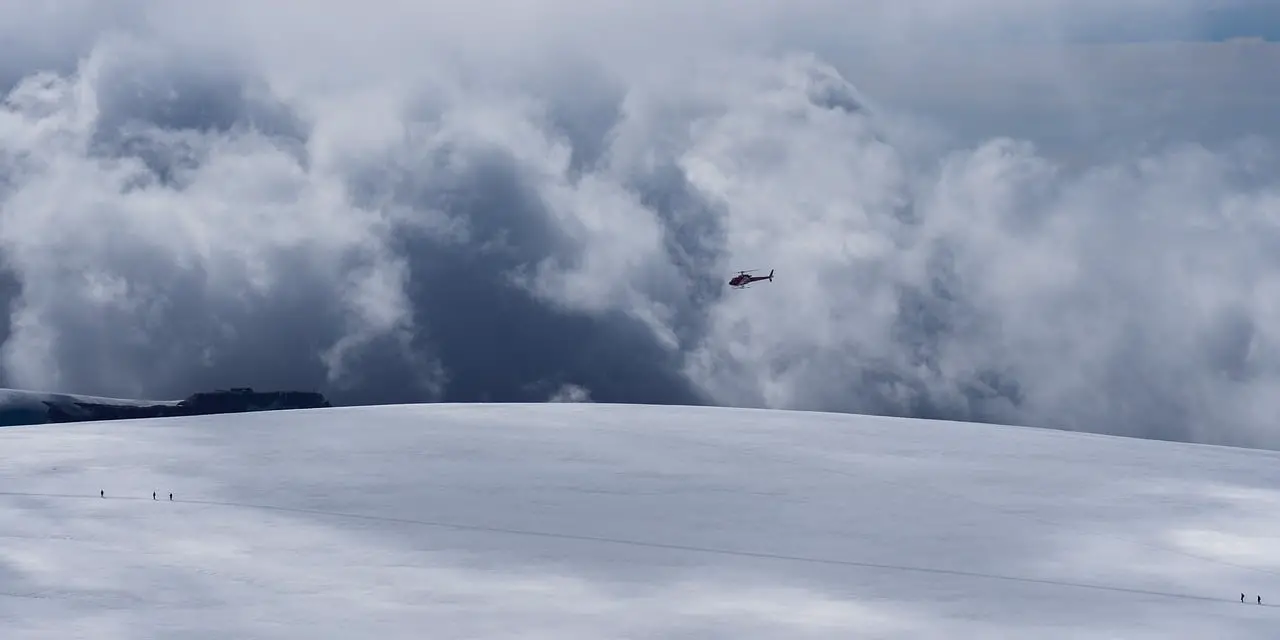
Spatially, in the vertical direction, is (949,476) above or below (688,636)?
above

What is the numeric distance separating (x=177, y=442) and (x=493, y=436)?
1358 cm

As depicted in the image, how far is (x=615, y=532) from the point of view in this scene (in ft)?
120

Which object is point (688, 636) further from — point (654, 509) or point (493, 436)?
point (493, 436)

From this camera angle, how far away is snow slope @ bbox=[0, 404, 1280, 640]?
2808cm

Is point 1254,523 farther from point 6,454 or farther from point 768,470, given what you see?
point 6,454

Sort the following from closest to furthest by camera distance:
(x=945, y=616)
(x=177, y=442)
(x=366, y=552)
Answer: (x=945, y=616) → (x=366, y=552) → (x=177, y=442)

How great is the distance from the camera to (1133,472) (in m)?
50.4

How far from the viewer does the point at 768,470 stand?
4772cm

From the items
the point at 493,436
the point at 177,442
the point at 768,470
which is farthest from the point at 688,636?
the point at 177,442

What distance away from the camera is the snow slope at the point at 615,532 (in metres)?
28.1

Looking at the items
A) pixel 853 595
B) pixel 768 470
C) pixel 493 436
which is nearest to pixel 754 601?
pixel 853 595

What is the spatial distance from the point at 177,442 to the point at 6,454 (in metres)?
6.52

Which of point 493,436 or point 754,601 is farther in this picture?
point 493,436

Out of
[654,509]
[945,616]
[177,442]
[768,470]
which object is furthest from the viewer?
[177,442]
